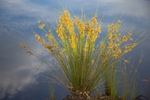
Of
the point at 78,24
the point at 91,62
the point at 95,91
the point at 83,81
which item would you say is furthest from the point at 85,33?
the point at 95,91

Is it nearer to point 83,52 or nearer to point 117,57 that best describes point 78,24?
point 83,52

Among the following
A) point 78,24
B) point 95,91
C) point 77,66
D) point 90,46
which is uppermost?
point 78,24

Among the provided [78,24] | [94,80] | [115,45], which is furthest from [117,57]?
[78,24]

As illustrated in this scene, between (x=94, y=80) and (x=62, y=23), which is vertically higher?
(x=62, y=23)

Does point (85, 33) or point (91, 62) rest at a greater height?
point (85, 33)

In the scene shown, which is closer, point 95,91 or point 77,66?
point 77,66

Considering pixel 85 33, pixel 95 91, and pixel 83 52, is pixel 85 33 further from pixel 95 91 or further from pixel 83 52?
pixel 95 91

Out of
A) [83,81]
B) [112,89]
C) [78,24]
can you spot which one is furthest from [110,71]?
[78,24]

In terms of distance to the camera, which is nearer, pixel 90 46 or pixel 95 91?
pixel 90 46

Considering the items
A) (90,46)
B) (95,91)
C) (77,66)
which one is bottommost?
(95,91)
